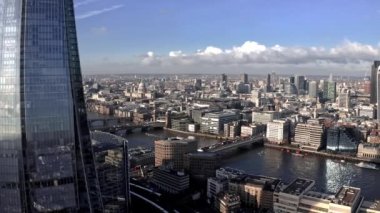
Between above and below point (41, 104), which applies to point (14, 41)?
above

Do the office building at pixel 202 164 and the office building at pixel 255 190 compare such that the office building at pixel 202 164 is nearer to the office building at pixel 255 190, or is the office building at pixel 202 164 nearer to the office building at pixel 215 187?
the office building at pixel 215 187

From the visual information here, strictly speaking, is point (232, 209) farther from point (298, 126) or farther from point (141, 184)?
point (298, 126)

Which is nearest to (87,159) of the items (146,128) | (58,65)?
(58,65)

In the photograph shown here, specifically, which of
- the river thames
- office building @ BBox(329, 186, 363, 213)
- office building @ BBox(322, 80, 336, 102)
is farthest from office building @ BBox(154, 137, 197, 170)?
office building @ BBox(322, 80, 336, 102)

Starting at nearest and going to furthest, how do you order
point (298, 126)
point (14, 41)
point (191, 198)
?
point (14, 41) → point (191, 198) → point (298, 126)

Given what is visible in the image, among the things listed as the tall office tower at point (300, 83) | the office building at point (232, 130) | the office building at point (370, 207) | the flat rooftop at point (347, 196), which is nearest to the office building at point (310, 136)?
the office building at point (232, 130)

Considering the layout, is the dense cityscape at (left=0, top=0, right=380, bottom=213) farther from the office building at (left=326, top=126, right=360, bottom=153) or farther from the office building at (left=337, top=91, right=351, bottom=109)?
the office building at (left=337, top=91, right=351, bottom=109)

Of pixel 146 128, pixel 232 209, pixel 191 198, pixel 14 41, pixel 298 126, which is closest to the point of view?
pixel 14 41
